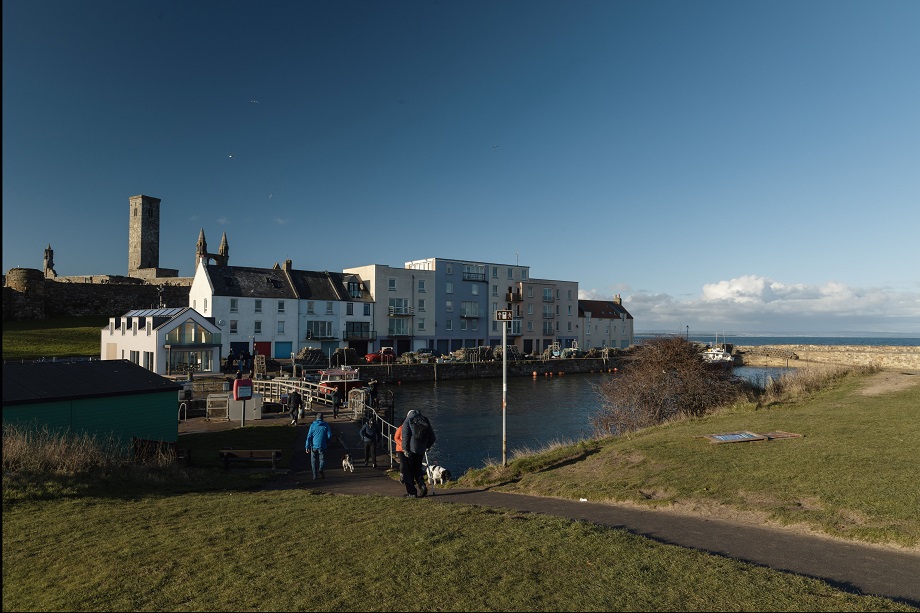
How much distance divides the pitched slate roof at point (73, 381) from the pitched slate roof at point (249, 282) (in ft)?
128

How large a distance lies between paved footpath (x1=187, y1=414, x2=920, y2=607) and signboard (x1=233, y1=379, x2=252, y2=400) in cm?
1741

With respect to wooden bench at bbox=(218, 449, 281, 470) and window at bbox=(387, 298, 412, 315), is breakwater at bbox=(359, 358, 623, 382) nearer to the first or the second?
window at bbox=(387, 298, 412, 315)

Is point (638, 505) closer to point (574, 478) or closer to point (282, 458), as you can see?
point (574, 478)

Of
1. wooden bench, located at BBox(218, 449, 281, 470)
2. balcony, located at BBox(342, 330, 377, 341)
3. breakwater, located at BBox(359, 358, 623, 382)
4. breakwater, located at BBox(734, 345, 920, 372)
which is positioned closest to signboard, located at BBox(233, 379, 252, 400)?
wooden bench, located at BBox(218, 449, 281, 470)

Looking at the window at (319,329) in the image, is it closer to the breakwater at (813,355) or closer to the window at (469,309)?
the window at (469,309)

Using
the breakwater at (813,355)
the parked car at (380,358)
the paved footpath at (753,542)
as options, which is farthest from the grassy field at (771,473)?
the breakwater at (813,355)

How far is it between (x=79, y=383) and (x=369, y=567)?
17081 millimetres

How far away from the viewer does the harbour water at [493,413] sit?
27.6 meters

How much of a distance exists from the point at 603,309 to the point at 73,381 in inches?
3387

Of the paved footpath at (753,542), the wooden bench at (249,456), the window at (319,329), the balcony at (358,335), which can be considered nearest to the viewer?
the paved footpath at (753,542)

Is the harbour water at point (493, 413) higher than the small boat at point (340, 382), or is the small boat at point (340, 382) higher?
the small boat at point (340, 382)

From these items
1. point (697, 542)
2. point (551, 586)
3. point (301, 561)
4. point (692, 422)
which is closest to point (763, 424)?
point (692, 422)

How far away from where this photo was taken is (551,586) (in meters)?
6.47

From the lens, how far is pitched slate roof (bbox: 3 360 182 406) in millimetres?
17703
